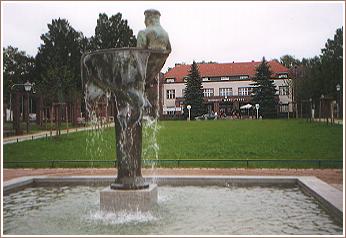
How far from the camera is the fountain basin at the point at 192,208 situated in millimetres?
7660

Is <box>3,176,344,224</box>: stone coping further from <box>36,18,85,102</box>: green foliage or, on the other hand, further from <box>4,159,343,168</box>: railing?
<box>36,18,85,102</box>: green foliage

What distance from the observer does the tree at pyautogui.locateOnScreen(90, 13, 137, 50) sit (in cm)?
6575

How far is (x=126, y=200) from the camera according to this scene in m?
8.59

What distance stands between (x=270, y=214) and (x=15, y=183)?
6580mm

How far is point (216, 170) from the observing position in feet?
48.5

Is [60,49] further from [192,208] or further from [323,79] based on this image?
[192,208]

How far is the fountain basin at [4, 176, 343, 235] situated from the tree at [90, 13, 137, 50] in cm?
5462

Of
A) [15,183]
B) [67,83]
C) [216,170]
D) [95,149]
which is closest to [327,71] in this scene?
[67,83]

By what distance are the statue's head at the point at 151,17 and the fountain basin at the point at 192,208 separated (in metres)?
3.42

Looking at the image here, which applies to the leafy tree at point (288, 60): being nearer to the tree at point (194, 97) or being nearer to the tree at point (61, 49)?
the tree at point (194, 97)

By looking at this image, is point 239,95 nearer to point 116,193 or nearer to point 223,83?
point 223,83

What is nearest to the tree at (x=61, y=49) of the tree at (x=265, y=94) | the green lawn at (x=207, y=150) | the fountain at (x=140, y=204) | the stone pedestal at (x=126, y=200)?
the tree at (x=265, y=94)

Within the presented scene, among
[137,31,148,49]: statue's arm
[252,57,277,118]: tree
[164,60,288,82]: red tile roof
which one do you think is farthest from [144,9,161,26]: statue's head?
[164,60,288,82]: red tile roof

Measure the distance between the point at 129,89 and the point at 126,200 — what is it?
1991 millimetres
